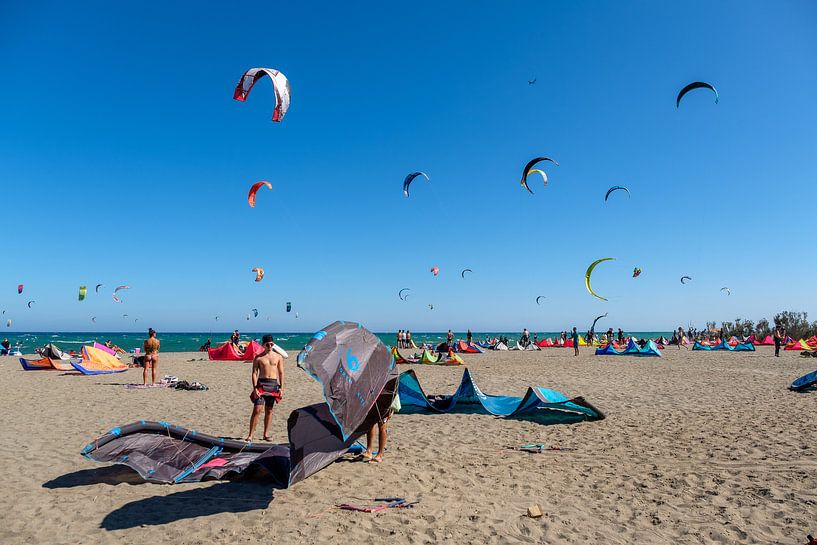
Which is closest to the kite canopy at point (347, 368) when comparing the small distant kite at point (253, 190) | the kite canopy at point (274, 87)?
the kite canopy at point (274, 87)

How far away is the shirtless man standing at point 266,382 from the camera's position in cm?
693

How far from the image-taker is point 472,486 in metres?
5.13

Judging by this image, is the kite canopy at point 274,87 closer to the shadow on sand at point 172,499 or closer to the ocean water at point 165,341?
the shadow on sand at point 172,499

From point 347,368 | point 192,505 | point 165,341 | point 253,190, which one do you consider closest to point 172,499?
point 192,505

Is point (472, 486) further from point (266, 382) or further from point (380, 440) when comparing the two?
point (266, 382)

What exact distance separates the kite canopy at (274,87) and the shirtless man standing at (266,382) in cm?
426

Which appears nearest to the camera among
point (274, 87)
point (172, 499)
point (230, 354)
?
point (172, 499)

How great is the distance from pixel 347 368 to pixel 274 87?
644cm

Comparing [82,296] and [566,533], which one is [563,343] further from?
[566,533]

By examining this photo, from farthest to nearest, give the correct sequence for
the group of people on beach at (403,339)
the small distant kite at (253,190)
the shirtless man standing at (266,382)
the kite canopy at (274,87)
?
the group of people on beach at (403,339), the small distant kite at (253,190), the kite canopy at (274,87), the shirtless man standing at (266,382)

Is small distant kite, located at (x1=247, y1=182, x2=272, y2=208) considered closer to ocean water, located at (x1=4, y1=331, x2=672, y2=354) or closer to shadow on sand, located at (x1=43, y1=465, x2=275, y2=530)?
shadow on sand, located at (x1=43, y1=465, x2=275, y2=530)

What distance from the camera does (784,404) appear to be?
9.91 meters

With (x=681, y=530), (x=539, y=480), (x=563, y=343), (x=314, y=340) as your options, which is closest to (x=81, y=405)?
(x=314, y=340)

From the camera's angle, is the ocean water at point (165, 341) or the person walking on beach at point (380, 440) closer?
the person walking on beach at point (380, 440)
